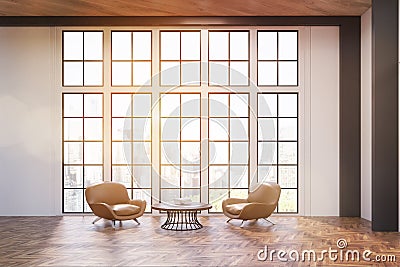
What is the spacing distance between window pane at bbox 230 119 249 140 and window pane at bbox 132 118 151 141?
1698 mm

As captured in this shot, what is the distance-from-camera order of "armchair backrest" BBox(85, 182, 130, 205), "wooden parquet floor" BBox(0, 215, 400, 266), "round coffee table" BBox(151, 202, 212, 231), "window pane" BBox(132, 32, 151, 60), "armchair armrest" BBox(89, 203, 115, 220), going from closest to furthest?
"wooden parquet floor" BBox(0, 215, 400, 266)
"round coffee table" BBox(151, 202, 212, 231)
"armchair armrest" BBox(89, 203, 115, 220)
"armchair backrest" BBox(85, 182, 130, 205)
"window pane" BBox(132, 32, 151, 60)

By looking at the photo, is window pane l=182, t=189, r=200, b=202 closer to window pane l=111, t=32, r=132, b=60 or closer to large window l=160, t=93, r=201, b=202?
large window l=160, t=93, r=201, b=202

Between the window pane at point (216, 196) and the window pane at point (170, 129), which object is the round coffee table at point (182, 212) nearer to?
the window pane at point (216, 196)

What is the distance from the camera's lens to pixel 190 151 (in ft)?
40.4

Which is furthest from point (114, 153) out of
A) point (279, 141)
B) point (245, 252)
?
point (245, 252)

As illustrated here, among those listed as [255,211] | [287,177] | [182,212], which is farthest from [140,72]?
[255,211]

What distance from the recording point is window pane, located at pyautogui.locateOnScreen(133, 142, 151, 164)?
1224 centimetres

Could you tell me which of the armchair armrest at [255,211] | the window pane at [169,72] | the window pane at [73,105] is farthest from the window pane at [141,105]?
the armchair armrest at [255,211]

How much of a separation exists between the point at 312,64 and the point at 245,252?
536 cm

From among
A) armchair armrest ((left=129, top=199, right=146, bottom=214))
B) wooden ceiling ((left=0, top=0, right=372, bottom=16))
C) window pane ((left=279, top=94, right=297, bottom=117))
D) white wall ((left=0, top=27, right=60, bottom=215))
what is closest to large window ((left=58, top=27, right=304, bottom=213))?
window pane ((left=279, top=94, right=297, bottom=117))

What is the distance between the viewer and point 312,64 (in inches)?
475

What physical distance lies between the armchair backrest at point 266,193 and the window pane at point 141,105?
2.78 m

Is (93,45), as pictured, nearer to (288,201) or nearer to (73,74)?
(73,74)

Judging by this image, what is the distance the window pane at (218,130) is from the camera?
40.1ft
